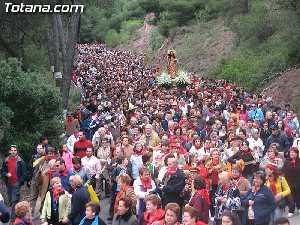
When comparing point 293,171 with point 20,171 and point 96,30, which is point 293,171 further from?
point 96,30

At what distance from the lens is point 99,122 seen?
2088 centimetres

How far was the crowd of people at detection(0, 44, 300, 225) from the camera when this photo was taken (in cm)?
905

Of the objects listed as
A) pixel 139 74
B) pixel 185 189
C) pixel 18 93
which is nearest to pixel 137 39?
pixel 139 74

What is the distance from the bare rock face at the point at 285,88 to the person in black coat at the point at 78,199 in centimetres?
2152

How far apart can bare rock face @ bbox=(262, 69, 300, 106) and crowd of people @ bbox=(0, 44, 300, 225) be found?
824 cm

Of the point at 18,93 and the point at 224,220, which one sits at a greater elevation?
the point at 18,93

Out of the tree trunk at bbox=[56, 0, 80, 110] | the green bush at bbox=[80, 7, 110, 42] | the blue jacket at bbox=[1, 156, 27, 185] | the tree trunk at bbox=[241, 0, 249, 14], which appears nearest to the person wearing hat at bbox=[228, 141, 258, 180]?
the blue jacket at bbox=[1, 156, 27, 185]

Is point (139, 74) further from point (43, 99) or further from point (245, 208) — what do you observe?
point (245, 208)

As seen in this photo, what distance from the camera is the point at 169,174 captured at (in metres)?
10.6

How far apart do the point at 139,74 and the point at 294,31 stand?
17.8m

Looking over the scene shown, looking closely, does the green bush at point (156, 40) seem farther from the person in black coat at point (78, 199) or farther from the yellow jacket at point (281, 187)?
the person in black coat at point (78, 199)

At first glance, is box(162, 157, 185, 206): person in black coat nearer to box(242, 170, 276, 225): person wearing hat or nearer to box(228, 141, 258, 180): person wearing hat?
box(242, 170, 276, 225): person wearing hat

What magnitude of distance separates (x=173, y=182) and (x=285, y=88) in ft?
72.2

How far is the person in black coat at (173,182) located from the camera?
34.6 feet
